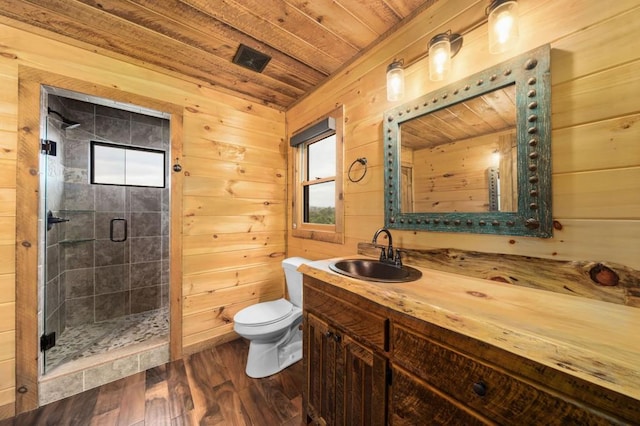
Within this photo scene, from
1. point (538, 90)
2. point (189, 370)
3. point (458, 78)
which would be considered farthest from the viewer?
point (189, 370)

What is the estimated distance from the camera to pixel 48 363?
1586 millimetres

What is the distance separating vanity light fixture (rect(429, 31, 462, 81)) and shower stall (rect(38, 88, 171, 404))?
1987 mm

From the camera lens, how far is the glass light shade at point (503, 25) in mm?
889

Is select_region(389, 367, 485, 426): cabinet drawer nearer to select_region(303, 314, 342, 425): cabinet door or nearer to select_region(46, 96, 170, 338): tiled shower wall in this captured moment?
select_region(303, 314, 342, 425): cabinet door

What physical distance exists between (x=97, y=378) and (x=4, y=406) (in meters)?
0.38

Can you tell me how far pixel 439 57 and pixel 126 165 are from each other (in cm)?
310

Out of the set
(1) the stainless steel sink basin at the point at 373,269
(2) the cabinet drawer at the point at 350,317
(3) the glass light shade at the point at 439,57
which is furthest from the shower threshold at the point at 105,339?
(3) the glass light shade at the point at 439,57

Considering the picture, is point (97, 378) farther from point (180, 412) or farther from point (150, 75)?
point (150, 75)

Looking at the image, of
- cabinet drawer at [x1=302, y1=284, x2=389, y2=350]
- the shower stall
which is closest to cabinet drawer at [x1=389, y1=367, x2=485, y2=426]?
cabinet drawer at [x1=302, y1=284, x2=389, y2=350]

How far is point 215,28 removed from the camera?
142 cm

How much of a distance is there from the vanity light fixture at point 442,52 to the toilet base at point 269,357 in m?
1.98

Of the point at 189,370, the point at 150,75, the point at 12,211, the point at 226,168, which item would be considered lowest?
the point at 189,370

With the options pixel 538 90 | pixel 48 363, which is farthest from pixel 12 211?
pixel 538 90

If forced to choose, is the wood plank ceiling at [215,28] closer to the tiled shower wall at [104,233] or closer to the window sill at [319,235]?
the tiled shower wall at [104,233]
